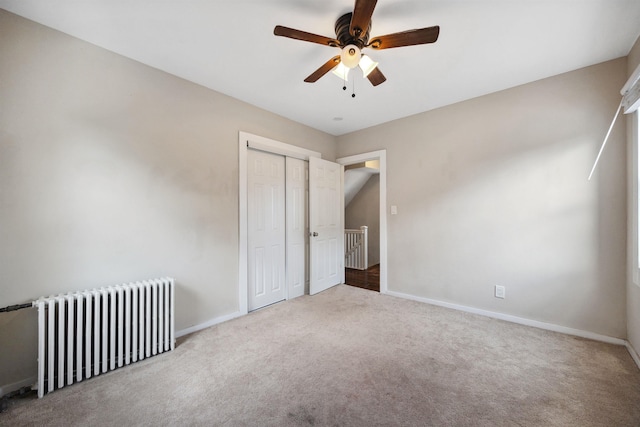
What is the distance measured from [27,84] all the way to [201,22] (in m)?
1.30

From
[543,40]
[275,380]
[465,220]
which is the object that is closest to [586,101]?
[543,40]

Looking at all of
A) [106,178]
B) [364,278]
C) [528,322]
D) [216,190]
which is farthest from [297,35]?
[364,278]

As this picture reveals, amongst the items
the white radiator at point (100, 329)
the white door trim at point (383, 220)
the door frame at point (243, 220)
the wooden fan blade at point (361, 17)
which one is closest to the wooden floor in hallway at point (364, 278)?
the white door trim at point (383, 220)

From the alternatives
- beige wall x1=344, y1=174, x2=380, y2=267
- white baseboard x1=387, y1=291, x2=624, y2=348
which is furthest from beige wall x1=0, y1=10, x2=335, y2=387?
beige wall x1=344, y1=174, x2=380, y2=267

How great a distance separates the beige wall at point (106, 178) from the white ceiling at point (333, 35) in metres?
0.24

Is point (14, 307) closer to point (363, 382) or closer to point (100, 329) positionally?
point (100, 329)

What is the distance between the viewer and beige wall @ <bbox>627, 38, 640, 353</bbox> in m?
1.96

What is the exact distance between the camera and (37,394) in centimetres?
162

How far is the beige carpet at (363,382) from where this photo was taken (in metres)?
1.45

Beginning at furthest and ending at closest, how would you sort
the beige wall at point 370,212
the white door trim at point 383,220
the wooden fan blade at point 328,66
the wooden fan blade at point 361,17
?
1. the beige wall at point 370,212
2. the white door trim at point 383,220
3. the wooden fan blade at point 328,66
4. the wooden fan blade at point 361,17

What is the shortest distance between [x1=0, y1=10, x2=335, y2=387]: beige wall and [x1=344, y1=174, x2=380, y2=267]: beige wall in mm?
4307

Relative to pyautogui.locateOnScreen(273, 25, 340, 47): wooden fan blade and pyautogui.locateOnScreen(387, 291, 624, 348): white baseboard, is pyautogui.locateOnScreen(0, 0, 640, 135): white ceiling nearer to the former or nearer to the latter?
pyautogui.locateOnScreen(273, 25, 340, 47): wooden fan blade

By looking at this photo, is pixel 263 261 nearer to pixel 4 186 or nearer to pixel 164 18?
pixel 4 186

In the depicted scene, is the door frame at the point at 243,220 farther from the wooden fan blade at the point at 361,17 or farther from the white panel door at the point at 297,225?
the wooden fan blade at the point at 361,17
